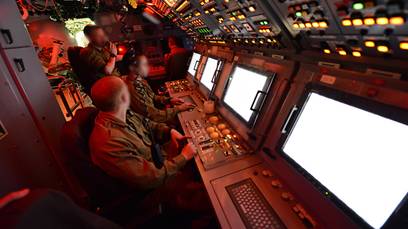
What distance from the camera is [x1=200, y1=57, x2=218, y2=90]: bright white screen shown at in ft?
8.05

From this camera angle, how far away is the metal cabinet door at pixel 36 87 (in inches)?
70.7

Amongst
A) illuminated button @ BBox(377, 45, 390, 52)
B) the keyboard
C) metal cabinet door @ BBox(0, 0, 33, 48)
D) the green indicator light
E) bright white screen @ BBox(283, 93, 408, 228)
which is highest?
the green indicator light

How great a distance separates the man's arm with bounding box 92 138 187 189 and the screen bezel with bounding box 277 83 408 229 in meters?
0.92

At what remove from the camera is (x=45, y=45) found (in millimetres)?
5648

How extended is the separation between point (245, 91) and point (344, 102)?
0.79m

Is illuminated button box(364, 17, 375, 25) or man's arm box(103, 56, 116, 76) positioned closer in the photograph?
illuminated button box(364, 17, 375, 25)

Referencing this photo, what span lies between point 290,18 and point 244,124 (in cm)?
77

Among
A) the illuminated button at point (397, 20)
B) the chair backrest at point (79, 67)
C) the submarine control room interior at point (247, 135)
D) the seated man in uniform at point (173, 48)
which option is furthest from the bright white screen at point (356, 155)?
the seated man in uniform at point (173, 48)

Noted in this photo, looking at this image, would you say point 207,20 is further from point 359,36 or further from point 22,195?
point 22,195

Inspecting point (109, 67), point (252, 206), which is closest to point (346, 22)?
point (252, 206)

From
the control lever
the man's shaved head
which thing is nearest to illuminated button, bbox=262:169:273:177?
the control lever

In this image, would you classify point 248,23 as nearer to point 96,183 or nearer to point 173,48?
point 96,183

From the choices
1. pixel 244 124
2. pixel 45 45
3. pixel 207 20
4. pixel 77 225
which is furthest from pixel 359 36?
pixel 45 45

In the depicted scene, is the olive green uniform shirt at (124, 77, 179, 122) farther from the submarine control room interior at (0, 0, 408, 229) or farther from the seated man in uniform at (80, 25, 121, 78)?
the seated man in uniform at (80, 25, 121, 78)
